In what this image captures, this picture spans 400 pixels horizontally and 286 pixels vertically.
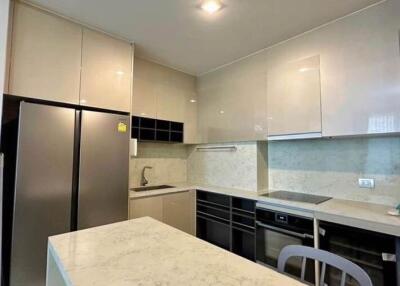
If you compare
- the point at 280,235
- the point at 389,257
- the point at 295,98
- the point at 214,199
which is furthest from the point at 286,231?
the point at 295,98

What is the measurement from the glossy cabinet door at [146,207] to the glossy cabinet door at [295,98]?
1451 mm

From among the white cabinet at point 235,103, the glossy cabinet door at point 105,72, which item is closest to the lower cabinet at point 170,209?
the white cabinet at point 235,103

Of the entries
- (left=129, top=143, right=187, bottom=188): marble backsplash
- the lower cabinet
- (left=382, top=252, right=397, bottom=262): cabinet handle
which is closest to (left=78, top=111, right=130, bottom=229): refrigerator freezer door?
the lower cabinet

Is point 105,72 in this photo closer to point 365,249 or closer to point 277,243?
point 277,243

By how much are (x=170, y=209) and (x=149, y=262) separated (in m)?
1.75

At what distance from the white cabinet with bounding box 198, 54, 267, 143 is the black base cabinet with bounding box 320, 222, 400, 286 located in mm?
1132

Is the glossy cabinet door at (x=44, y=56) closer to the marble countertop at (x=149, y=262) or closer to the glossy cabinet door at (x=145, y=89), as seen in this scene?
the glossy cabinet door at (x=145, y=89)

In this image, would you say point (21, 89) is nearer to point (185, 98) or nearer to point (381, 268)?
point (185, 98)

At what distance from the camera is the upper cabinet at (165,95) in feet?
8.89

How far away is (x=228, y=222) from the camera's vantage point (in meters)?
2.53

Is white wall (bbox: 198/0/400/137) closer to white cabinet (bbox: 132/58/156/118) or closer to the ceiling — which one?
the ceiling

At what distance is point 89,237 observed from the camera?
44.3 inches

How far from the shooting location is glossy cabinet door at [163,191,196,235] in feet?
8.39

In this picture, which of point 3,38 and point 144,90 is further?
point 144,90
